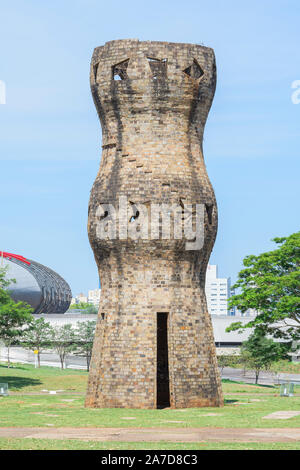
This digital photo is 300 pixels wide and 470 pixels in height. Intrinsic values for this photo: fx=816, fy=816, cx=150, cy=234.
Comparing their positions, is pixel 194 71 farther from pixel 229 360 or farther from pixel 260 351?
pixel 229 360

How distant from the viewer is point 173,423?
82.1 ft

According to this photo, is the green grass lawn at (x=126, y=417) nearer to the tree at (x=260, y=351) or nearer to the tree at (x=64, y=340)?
the tree at (x=260, y=351)

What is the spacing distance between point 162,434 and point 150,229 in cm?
1122

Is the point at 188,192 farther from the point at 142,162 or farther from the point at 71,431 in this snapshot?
the point at 71,431

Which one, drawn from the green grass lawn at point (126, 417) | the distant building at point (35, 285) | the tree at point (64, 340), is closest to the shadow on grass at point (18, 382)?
the green grass lawn at point (126, 417)

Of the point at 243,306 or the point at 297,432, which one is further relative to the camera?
the point at 243,306

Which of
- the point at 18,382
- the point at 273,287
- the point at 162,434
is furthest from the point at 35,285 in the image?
the point at 162,434

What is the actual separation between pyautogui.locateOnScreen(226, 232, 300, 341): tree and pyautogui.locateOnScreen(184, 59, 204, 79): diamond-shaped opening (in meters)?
15.7

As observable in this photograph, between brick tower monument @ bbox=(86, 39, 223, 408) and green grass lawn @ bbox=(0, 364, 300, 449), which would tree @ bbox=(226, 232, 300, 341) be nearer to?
green grass lawn @ bbox=(0, 364, 300, 449)

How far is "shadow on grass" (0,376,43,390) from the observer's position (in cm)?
4969

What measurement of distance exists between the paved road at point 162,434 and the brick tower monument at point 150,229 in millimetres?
8085

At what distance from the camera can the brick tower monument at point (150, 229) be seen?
31.5 m
